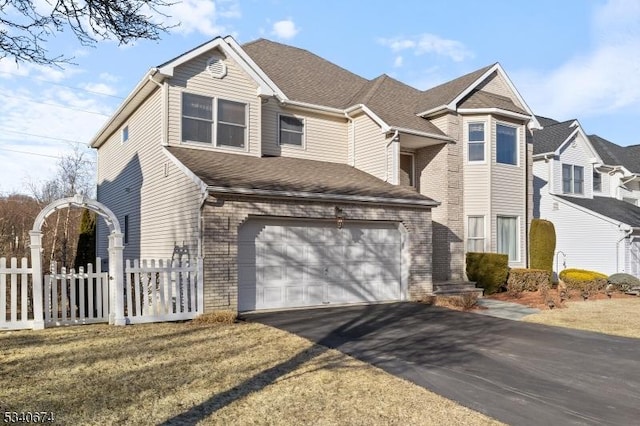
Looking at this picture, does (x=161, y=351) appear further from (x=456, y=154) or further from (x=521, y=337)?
(x=456, y=154)

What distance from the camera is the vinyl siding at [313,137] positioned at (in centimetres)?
1590

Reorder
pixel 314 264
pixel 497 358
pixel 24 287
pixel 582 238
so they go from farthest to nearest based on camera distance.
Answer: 1. pixel 582 238
2. pixel 314 264
3. pixel 24 287
4. pixel 497 358

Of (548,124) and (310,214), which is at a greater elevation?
(548,124)

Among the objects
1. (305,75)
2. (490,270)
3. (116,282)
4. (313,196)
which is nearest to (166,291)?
(116,282)

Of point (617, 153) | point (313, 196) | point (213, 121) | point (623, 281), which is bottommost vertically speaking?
point (623, 281)

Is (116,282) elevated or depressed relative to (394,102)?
depressed

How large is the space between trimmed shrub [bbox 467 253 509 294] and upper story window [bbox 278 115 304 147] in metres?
7.76

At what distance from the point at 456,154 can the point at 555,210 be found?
8.23 meters

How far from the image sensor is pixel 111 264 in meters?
10.2

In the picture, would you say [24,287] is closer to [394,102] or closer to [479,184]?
[394,102]

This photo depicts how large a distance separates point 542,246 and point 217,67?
45.3ft

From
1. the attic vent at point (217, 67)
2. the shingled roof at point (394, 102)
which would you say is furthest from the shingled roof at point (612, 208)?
the attic vent at point (217, 67)

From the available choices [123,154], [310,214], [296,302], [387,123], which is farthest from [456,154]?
[123,154]

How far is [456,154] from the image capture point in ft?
56.6
